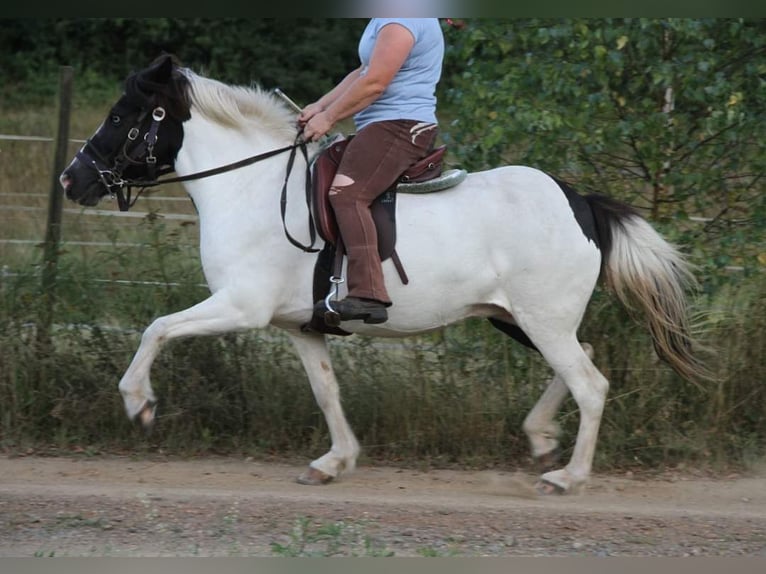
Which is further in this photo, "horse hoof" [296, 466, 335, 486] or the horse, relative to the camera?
"horse hoof" [296, 466, 335, 486]

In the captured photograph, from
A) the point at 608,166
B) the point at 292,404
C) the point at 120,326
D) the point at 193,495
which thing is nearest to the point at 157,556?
the point at 193,495

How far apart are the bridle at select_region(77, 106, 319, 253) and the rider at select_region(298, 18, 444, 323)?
247mm

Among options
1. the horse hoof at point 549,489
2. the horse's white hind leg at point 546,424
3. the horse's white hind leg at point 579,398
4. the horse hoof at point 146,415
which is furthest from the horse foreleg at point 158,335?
the horse hoof at point 549,489

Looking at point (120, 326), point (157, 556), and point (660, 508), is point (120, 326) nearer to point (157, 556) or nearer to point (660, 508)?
point (157, 556)

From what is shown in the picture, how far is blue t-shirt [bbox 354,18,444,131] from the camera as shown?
6174 millimetres

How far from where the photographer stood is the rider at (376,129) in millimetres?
6004

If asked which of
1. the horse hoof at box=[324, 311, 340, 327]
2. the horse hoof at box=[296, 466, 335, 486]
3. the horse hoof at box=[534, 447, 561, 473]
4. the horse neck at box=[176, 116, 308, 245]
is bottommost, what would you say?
the horse hoof at box=[296, 466, 335, 486]

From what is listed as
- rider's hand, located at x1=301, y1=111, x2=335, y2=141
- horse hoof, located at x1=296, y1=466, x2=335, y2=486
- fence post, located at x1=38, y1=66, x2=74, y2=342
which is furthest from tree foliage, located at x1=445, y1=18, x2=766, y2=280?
fence post, located at x1=38, y1=66, x2=74, y2=342

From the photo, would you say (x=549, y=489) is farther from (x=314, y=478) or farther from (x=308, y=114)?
(x=308, y=114)

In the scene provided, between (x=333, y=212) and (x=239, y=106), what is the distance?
991mm

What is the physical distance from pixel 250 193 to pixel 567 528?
2.60 meters

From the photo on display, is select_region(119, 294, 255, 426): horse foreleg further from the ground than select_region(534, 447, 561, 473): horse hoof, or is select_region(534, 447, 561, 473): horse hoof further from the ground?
select_region(119, 294, 255, 426): horse foreleg

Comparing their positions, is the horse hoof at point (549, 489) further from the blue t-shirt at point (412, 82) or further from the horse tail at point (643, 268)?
the blue t-shirt at point (412, 82)

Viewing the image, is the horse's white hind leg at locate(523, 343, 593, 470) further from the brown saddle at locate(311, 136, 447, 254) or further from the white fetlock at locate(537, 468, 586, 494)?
the brown saddle at locate(311, 136, 447, 254)
